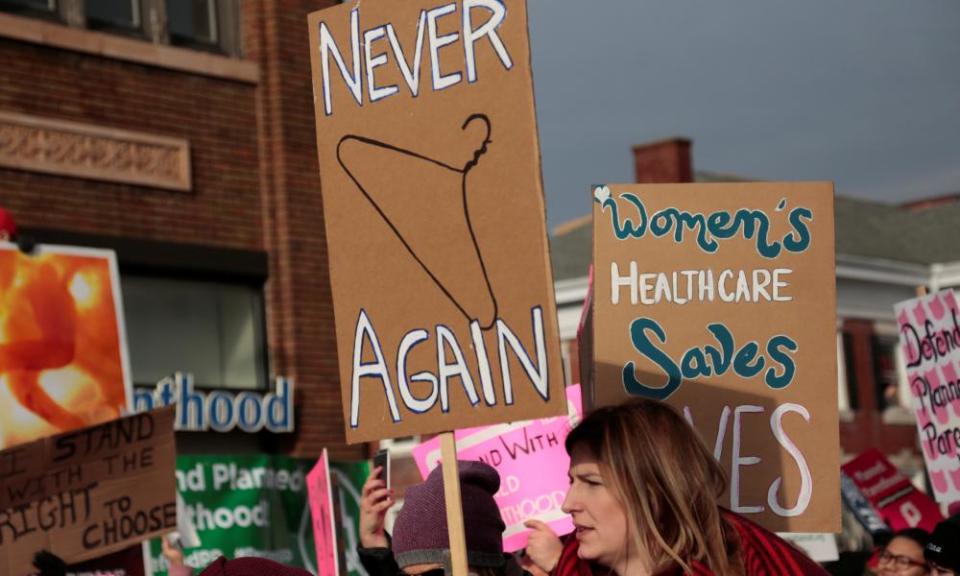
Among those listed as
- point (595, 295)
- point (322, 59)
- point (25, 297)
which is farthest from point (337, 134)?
point (25, 297)

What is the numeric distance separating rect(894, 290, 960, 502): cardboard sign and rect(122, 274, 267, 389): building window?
630cm

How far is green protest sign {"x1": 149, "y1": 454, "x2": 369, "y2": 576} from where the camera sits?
12055mm

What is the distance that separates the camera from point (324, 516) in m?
7.00

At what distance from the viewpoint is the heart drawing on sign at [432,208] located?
431 cm

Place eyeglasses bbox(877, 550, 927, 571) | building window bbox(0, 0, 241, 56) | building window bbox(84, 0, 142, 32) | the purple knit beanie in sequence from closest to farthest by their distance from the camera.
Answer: the purple knit beanie, eyeglasses bbox(877, 550, 927, 571), building window bbox(0, 0, 241, 56), building window bbox(84, 0, 142, 32)

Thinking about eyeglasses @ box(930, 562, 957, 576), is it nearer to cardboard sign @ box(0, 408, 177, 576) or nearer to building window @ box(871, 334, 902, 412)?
cardboard sign @ box(0, 408, 177, 576)

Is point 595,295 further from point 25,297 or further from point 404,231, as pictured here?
point 25,297

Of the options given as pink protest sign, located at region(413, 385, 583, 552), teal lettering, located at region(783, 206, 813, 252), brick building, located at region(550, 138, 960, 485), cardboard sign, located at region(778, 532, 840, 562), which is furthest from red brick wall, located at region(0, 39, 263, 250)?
brick building, located at region(550, 138, 960, 485)

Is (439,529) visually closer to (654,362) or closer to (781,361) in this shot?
(654,362)

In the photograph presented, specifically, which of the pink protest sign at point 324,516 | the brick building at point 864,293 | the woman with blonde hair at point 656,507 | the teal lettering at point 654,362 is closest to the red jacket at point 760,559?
the woman with blonde hair at point 656,507

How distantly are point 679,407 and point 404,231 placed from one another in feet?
3.41

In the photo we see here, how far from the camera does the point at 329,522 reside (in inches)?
267

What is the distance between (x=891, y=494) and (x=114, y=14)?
6.69 m

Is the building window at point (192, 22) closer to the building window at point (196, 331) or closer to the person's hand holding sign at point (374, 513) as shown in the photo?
the building window at point (196, 331)
